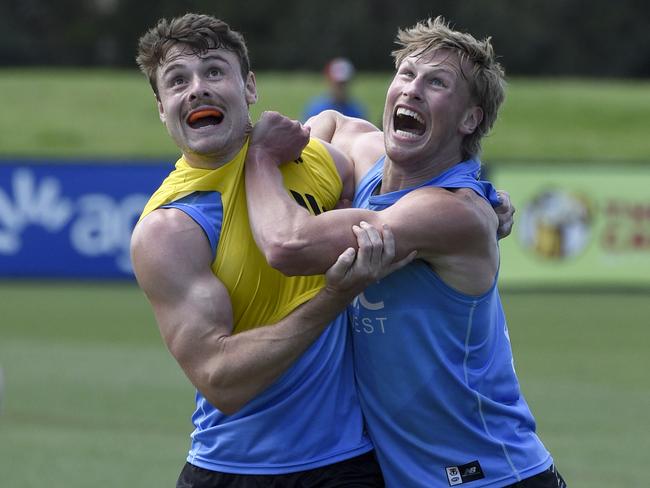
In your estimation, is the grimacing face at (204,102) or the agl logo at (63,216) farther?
the agl logo at (63,216)

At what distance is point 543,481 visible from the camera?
4.99 meters

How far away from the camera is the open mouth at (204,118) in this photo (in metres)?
4.85

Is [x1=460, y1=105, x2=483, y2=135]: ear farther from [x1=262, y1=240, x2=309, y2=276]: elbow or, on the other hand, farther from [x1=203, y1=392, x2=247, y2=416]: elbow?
[x1=203, y1=392, x2=247, y2=416]: elbow

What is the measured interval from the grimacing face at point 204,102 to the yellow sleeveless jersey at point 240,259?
8cm

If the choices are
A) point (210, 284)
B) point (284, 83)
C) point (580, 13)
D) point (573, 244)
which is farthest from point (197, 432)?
point (580, 13)

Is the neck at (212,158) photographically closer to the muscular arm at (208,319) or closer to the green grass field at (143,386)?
the muscular arm at (208,319)

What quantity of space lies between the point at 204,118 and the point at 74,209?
41.4 ft

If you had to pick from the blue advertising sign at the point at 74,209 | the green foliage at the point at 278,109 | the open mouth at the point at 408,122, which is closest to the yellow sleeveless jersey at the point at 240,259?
the open mouth at the point at 408,122

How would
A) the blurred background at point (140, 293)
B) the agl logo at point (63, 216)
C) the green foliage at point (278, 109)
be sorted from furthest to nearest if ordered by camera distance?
the green foliage at point (278, 109)
the agl logo at point (63, 216)
the blurred background at point (140, 293)

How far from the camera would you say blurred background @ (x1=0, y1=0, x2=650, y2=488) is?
933 centimetres

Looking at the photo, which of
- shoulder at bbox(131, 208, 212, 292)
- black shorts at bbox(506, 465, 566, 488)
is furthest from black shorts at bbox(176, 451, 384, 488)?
shoulder at bbox(131, 208, 212, 292)

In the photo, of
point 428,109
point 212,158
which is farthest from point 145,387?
point 428,109

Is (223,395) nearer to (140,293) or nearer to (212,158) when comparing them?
(212,158)

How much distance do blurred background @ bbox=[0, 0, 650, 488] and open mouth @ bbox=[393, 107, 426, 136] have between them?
3906mm
